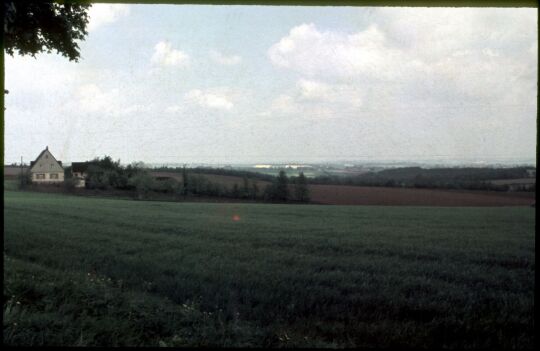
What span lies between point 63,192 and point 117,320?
3278 cm

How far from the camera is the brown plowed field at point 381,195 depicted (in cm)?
2555

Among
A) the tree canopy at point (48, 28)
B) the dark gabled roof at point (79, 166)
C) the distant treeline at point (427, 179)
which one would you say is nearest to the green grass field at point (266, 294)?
the tree canopy at point (48, 28)

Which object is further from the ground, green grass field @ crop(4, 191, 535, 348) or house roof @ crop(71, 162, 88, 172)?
house roof @ crop(71, 162, 88, 172)

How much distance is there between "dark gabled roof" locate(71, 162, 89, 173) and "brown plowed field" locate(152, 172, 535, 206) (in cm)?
540

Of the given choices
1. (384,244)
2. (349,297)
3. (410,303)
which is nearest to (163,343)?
(349,297)

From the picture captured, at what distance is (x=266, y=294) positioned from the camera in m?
5.12

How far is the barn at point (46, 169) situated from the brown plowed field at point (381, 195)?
703cm

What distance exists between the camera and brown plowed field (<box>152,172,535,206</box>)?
25547 mm

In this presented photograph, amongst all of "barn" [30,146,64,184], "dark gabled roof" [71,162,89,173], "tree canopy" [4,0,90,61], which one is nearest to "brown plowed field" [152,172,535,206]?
"dark gabled roof" [71,162,89,173]

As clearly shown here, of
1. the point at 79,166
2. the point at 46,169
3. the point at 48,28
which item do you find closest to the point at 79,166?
the point at 79,166

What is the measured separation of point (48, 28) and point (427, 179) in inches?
972

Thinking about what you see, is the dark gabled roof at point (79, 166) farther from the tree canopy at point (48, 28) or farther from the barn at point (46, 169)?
the tree canopy at point (48, 28)

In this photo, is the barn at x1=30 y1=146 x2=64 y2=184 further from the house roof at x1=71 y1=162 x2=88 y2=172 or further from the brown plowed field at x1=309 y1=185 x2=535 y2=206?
the brown plowed field at x1=309 y1=185 x2=535 y2=206

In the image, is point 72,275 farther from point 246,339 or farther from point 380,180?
point 380,180
